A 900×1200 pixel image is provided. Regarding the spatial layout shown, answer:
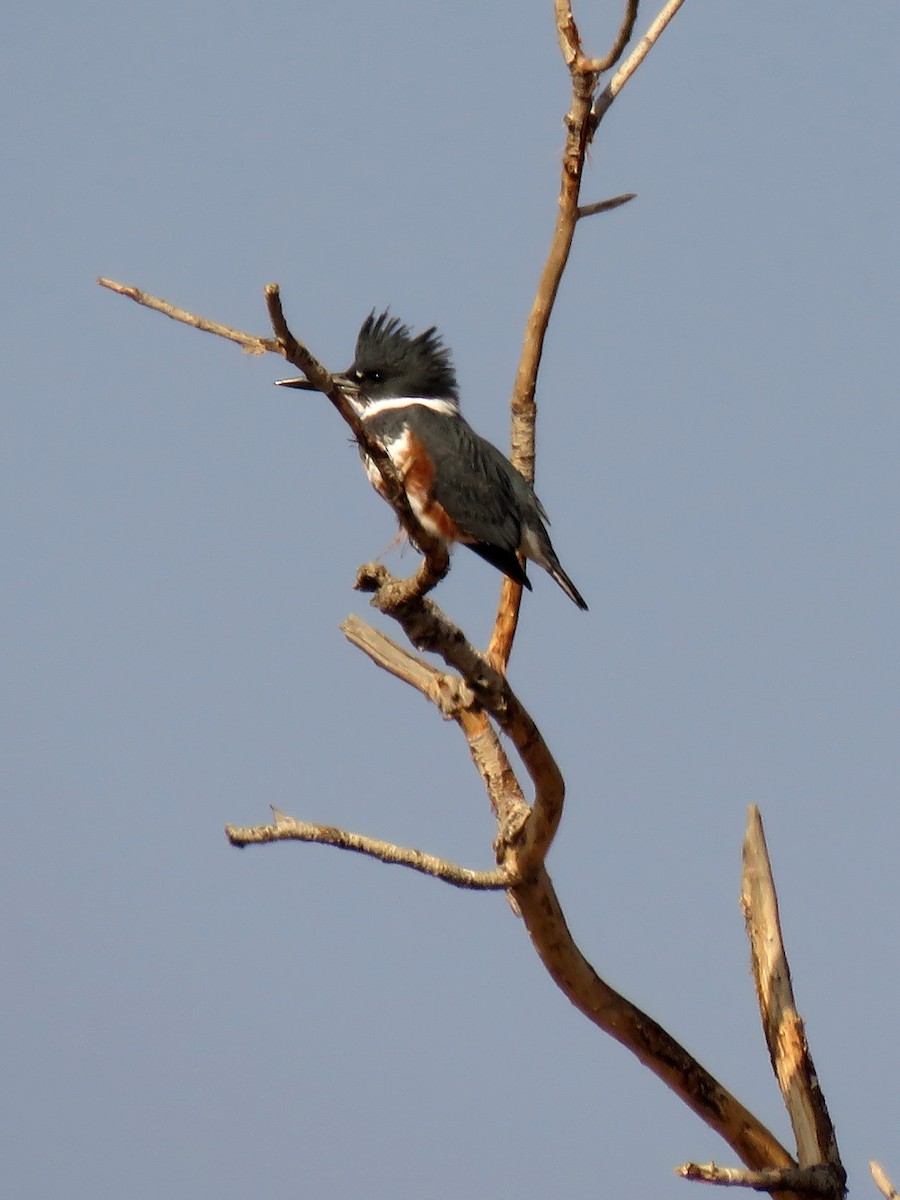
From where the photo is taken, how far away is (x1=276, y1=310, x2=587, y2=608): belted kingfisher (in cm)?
609

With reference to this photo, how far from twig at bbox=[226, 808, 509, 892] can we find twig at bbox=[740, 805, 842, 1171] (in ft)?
4.02

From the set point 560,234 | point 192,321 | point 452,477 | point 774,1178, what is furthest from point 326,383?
point 774,1178

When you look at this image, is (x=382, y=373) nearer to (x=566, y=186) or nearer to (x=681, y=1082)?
(x=566, y=186)

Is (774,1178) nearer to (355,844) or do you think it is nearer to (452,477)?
(355,844)

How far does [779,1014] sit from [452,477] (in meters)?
2.38

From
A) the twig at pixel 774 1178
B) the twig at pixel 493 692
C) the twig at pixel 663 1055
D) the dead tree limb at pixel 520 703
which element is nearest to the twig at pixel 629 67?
the dead tree limb at pixel 520 703

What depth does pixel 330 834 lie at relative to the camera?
489 cm

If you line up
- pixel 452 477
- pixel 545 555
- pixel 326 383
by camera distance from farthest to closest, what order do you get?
pixel 545 555 < pixel 452 477 < pixel 326 383

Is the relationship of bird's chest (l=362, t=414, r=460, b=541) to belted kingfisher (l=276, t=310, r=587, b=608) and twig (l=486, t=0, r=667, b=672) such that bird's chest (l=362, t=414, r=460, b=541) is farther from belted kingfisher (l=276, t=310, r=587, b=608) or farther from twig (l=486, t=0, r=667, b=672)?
twig (l=486, t=0, r=667, b=672)

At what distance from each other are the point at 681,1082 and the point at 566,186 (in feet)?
11.4

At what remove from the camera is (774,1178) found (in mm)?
4996

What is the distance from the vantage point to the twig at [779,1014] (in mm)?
5363

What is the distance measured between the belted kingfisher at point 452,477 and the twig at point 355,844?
139 centimetres

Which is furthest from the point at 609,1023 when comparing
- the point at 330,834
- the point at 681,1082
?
the point at 330,834
